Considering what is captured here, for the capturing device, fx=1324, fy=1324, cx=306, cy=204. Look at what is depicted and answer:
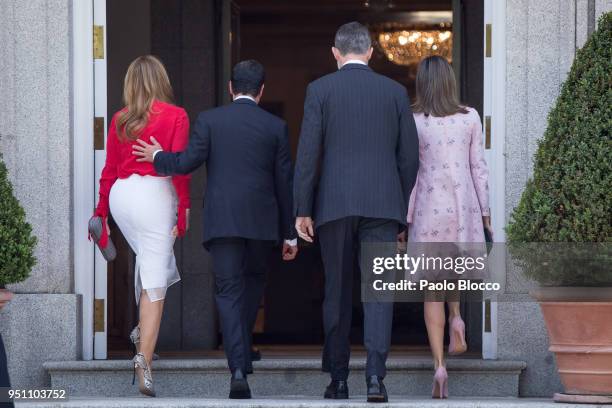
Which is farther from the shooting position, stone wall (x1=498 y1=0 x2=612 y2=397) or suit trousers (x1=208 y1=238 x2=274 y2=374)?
stone wall (x1=498 y1=0 x2=612 y2=397)

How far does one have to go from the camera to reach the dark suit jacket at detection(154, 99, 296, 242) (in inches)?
254

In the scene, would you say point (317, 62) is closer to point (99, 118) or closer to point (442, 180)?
point (99, 118)

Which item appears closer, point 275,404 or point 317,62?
point 275,404

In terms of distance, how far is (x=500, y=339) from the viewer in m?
7.12

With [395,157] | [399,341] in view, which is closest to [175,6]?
[399,341]

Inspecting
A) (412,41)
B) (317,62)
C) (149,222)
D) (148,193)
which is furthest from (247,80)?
(317,62)

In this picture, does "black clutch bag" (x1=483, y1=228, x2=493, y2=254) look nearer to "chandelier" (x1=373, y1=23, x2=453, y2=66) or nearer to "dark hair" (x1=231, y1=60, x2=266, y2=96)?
"dark hair" (x1=231, y1=60, x2=266, y2=96)

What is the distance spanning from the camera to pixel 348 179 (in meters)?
6.14

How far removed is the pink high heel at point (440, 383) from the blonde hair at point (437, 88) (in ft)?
4.23

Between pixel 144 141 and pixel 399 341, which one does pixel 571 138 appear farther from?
pixel 399 341

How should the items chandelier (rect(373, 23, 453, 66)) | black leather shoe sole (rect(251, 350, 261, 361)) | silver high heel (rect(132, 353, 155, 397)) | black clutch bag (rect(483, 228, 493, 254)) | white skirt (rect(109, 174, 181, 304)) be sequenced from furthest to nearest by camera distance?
chandelier (rect(373, 23, 453, 66)) < black leather shoe sole (rect(251, 350, 261, 361)) < black clutch bag (rect(483, 228, 493, 254)) < white skirt (rect(109, 174, 181, 304)) < silver high heel (rect(132, 353, 155, 397))

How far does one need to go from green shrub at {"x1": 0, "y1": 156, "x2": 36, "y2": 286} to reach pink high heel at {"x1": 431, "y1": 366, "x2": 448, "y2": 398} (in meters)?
2.11

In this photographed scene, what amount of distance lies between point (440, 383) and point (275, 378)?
920 mm

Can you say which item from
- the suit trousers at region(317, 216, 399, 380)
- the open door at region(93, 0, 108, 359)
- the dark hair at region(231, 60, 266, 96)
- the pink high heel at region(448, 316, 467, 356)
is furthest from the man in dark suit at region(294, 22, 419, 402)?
the open door at region(93, 0, 108, 359)
